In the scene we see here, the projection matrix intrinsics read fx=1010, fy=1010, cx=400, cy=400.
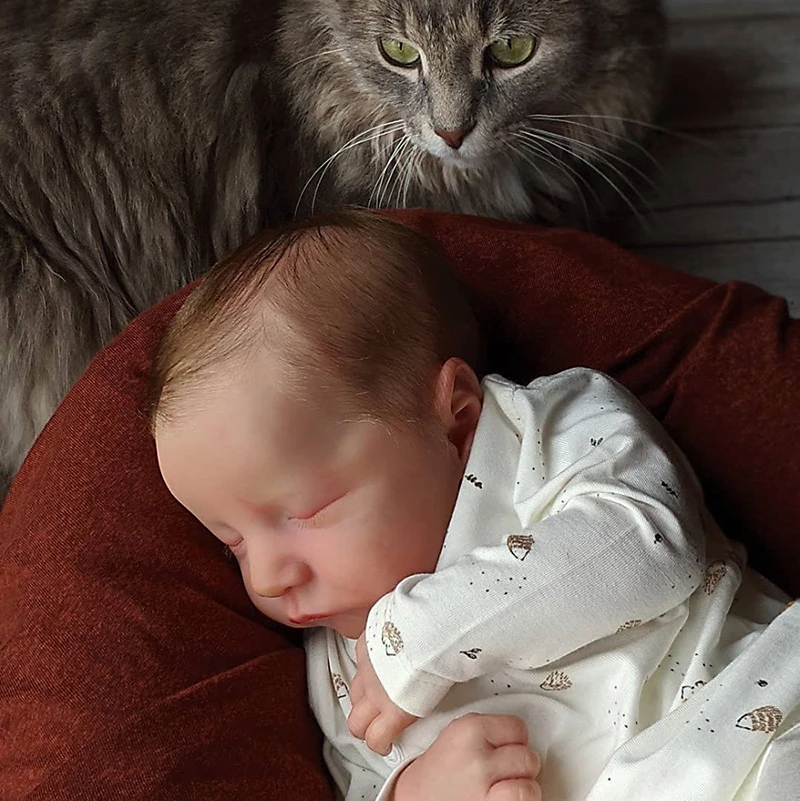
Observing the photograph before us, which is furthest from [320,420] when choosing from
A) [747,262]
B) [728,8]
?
[728,8]

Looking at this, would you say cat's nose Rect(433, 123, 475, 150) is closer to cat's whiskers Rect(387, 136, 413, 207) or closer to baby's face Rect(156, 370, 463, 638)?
cat's whiskers Rect(387, 136, 413, 207)

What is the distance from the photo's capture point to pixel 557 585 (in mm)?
939

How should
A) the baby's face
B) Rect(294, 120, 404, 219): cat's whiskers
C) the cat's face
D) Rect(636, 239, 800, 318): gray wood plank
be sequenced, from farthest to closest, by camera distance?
Rect(636, 239, 800, 318): gray wood plank → Rect(294, 120, 404, 219): cat's whiskers → the cat's face → the baby's face

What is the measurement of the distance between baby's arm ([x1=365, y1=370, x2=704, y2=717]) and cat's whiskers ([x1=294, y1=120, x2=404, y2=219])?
787 millimetres

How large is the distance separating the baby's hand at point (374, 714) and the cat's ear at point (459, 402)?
25 centimetres

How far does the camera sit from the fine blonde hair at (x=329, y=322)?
3.43ft

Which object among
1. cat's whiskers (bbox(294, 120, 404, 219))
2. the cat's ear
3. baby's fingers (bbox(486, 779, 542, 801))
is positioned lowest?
baby's fingers (bbox(486, 779, 542, 801))

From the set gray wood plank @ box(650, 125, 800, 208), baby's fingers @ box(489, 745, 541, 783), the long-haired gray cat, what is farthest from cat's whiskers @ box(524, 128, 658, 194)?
baby's fingers @ box(489, 745, 541, 783)

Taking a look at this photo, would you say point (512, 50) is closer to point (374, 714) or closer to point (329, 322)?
point (329, 322)

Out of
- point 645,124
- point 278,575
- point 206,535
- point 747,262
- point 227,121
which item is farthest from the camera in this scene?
point 747,262

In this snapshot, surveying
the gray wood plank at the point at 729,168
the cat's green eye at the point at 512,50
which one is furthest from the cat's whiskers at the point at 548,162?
the gray wood plank at the point at 729,168

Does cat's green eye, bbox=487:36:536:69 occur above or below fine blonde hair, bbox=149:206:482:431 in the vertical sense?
above

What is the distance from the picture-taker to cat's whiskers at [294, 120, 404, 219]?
1.60 metres

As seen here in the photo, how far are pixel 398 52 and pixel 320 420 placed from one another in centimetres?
76
